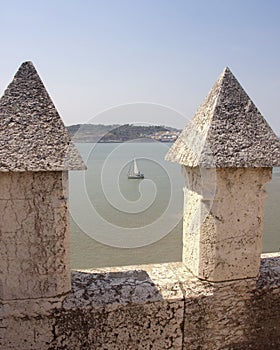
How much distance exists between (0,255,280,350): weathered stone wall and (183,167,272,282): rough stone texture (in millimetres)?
149

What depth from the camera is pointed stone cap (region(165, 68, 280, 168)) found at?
2.70 m

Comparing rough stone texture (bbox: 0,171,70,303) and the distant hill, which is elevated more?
the distant hill

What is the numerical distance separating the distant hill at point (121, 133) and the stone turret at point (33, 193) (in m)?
0.44

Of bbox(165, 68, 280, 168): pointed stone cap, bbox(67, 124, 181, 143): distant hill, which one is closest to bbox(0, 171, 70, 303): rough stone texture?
bbox(67, 124, 181, 143): distant hill

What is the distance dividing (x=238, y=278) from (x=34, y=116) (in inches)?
89.6

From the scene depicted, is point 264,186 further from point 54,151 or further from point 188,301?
point 54,151

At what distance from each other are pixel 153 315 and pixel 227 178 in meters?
1.36

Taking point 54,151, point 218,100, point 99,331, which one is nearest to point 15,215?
point 54,151

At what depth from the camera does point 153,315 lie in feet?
9.45

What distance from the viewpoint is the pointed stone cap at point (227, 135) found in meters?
2.70

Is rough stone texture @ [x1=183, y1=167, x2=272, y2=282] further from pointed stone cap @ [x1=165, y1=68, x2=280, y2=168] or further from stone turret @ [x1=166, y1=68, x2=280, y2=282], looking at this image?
pointed stone cap @ [x1=165, y1=68, x2=280, y2=168]

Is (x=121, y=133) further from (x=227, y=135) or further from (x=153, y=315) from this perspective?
(x=153, y=315)

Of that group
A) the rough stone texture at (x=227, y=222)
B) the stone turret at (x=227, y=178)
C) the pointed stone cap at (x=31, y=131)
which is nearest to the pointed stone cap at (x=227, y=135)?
the stone turret at (x=227, y=178)

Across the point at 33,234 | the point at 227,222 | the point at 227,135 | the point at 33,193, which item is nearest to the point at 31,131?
the point at 33,193
